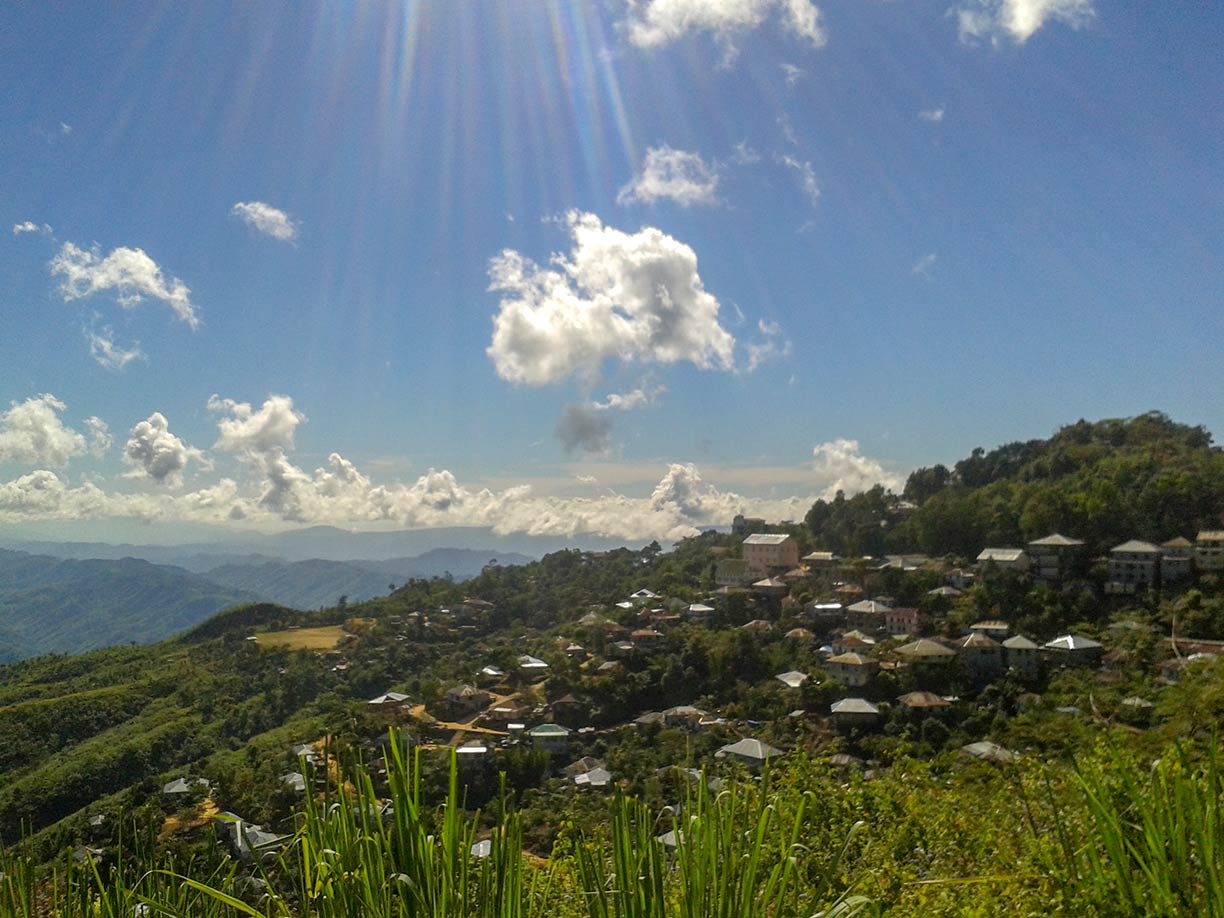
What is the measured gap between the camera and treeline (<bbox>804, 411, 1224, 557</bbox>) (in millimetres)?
25219

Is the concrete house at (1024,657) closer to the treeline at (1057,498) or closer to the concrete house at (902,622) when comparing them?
the concrete house at (902,622)

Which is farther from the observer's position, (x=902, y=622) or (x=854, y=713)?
(x=902, y=622)

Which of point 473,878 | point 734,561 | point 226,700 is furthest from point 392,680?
point 473,878

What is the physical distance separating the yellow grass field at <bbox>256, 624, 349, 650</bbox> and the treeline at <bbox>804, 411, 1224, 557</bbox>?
2418cm

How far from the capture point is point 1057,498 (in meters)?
27.4

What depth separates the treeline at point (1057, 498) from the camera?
2522 cm

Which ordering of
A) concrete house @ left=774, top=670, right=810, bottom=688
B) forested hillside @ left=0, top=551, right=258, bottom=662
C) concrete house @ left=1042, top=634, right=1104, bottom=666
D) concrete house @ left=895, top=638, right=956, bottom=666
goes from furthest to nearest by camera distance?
forested hillside @ left=0, top=551, right=258, bottom=662 < concrete house @ left=774, top=670, right=810, bottom=688 < concrete house @ left=895, top=638, right=956, bottom=666 < concrete house @ left=1042, top=634, right=1104, bottom=666

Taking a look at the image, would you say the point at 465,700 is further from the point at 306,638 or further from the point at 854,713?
the point at 306,638

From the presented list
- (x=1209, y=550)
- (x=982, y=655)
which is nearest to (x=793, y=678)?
(x=982, y=655)

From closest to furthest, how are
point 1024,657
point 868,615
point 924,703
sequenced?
point 924,703 → point 1024,657 → point 868,615

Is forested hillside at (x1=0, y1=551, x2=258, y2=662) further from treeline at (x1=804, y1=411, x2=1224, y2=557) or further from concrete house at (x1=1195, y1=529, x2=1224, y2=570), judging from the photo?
concrete house at (x1=1195, y1=529, x2=1224, y2=570)

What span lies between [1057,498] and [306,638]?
33019mm

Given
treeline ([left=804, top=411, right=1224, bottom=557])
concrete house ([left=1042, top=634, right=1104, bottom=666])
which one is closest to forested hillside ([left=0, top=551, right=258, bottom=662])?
treeline ([left=804, top=411, right=1224, bottom=557])

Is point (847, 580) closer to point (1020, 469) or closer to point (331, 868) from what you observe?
point (1020, 469)
